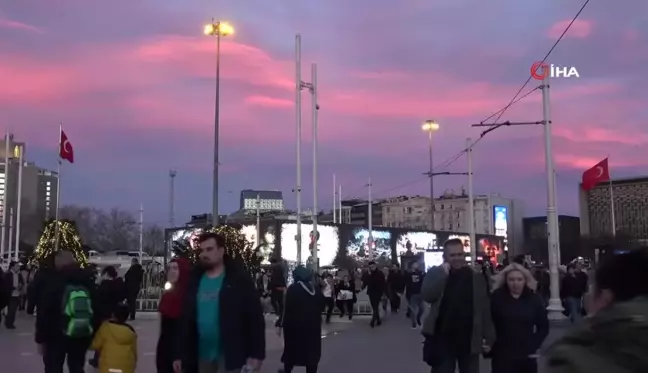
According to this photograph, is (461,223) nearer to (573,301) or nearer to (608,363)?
(573,301)

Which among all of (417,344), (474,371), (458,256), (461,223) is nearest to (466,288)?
(458,256)

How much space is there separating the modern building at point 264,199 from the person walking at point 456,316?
150029 millimetres

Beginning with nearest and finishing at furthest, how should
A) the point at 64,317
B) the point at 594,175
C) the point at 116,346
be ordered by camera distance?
the point at 116,346 < the point at 64,317 < the point at 594,175

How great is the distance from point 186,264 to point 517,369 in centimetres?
352

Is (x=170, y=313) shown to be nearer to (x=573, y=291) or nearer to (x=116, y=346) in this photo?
(x=116, y=346)

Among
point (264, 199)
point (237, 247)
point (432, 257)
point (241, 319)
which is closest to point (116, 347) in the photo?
point (241, 319)

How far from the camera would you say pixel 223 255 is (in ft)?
22.7

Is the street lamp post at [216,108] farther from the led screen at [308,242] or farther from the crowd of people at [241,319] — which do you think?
the led screen at [308,242]

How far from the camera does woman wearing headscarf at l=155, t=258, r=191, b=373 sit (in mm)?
8156

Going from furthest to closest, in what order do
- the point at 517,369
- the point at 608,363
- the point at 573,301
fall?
the point at 573,301
the point at 517,369
the point at 608,363

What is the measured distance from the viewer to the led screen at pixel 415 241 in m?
86.0

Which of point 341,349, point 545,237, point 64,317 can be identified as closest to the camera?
point 64,317

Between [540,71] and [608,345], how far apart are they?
21.7 m

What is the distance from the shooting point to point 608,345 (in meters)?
2.50
